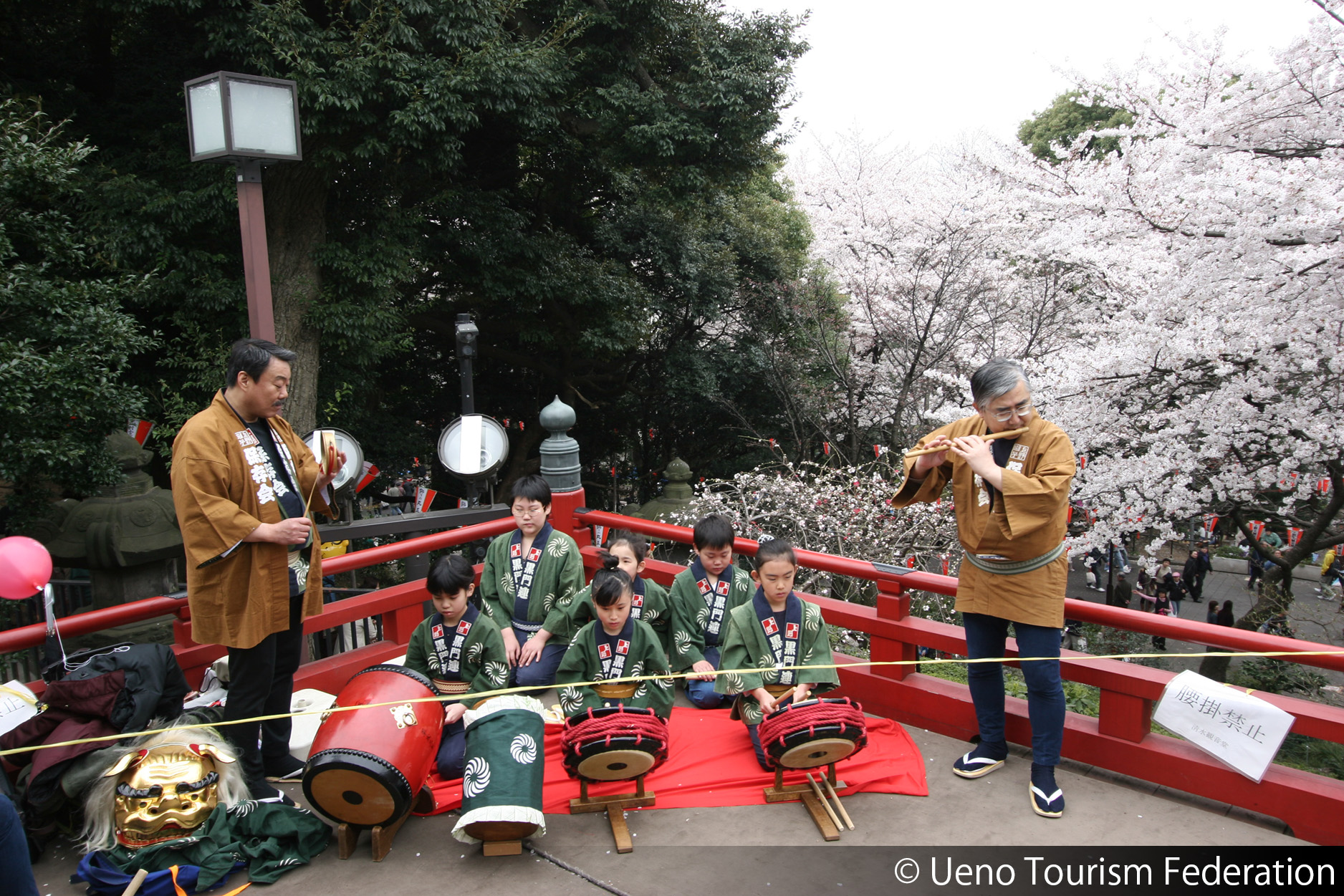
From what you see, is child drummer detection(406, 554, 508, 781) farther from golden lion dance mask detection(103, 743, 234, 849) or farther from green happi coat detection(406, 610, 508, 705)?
golden lion dance mask detection(103, 743, 234, 849)

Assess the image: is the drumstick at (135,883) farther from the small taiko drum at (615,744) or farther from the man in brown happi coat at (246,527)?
the small taiko drum at (615,744)

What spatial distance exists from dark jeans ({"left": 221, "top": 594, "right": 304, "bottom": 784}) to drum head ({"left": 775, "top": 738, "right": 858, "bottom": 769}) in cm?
201

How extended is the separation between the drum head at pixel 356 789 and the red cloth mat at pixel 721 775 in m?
0.37

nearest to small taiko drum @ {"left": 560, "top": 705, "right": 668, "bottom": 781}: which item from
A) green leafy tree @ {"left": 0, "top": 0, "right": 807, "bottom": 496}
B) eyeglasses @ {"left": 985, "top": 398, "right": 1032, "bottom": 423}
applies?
eyeglasses @ {"left": 985, "top": 398, "right": 1032, "bottom": 423}

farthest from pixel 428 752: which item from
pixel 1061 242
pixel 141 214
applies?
pixel 1061 242

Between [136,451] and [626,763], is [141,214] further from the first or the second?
[626,763]

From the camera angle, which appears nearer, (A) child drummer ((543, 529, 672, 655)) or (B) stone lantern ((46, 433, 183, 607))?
(A) child drummer ((543, 529, 672, 655))

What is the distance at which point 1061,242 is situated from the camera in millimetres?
9133

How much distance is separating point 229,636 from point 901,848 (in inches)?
102

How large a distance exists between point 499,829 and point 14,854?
138cm

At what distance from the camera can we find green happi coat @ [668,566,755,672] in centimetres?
412

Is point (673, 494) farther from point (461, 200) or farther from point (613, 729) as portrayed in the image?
point (613, 729)

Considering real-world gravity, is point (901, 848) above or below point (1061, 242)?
below

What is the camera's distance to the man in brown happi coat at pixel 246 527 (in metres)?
2.98
